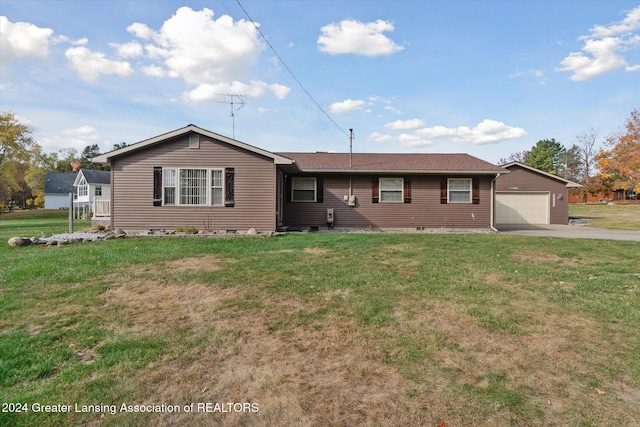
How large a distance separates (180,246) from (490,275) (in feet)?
23.8

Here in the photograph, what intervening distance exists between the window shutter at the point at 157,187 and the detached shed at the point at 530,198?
1780 cm

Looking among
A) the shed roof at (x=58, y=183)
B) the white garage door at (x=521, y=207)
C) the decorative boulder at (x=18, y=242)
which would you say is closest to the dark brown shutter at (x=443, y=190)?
the white garage door at (x=521, y=207)

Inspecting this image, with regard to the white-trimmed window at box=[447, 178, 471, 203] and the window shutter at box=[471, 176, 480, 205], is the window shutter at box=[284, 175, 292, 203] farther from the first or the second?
the window shutter at box=[471, 176, 480, 205]

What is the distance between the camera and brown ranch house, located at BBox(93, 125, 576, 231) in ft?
39.5

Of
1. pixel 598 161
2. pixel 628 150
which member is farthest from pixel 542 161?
pixel 628 150

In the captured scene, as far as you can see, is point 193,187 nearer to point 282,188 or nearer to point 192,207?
point 192,207

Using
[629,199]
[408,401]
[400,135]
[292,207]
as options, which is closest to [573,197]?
[629,199]

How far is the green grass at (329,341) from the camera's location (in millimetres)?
2297

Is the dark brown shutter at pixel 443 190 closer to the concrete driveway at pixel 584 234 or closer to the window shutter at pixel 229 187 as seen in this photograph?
the concrete driveway at pixel 584 234

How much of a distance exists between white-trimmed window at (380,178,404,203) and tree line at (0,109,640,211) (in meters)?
21.7

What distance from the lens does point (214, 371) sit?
108 inches

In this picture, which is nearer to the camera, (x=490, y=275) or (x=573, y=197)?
(x=490, y=275)

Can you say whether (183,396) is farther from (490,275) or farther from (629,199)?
(629,199)

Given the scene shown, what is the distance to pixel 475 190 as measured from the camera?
47.7 feet
